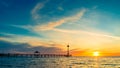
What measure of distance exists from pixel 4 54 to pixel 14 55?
922cm

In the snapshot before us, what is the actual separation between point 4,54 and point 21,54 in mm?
15498

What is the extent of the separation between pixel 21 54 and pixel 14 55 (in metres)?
7.01

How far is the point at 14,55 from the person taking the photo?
19450 cm

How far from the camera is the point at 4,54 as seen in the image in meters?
194

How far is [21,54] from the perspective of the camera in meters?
198
